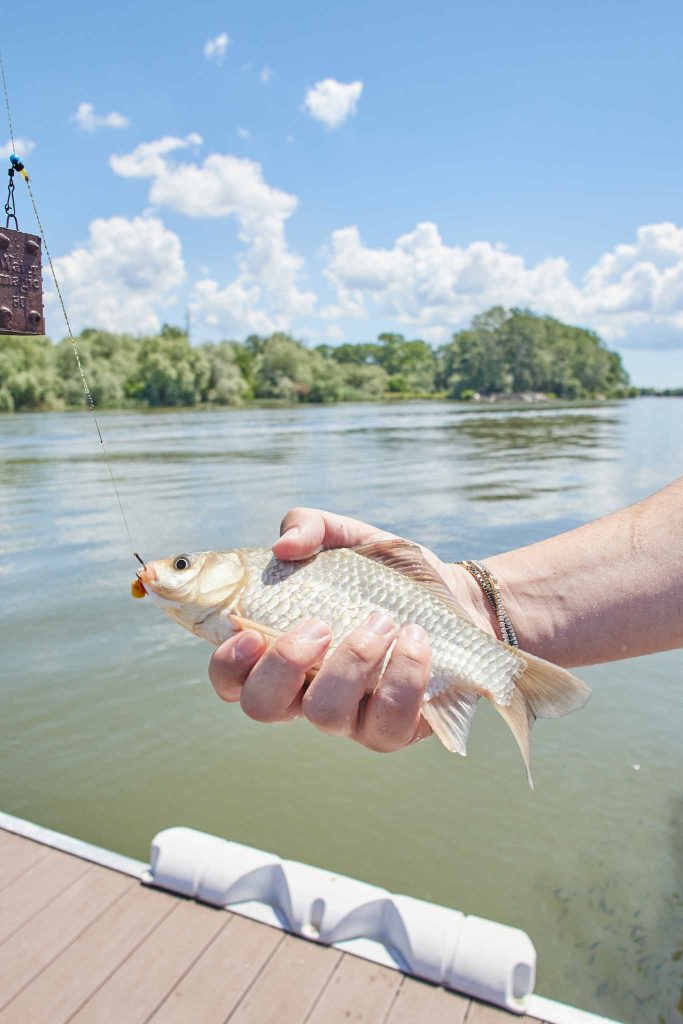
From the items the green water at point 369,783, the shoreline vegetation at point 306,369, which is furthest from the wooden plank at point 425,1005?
the shoreline vegetation at point 306,369

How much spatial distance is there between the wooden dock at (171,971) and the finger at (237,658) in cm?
195

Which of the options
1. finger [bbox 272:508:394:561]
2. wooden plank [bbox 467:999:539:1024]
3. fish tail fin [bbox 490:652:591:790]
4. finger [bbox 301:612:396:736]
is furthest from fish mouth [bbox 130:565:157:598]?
wooden plank [bbox 467:999:539:1024]

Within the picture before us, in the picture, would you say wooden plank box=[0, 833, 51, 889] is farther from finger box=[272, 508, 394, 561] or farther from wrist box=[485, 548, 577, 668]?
wrist box=[485, 548, 577, 668]

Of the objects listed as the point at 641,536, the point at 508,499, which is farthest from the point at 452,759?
the point at 508,499

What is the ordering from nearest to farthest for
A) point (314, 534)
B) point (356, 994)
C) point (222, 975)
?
point (314, 534)
point (356, 994)
point (222, 975)

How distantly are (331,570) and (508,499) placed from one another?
1974 centimetres

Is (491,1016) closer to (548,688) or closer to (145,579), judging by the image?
(548,688)

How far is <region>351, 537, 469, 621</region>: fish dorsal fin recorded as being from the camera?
9.48ft

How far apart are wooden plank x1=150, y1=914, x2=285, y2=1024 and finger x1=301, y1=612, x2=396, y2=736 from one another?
203cm

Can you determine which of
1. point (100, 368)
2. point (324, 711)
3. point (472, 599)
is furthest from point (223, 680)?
point (100, 368)

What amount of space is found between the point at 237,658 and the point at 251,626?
130mm

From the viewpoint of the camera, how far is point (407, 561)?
9.61 ft

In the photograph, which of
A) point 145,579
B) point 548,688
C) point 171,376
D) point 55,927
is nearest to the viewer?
point 548,688

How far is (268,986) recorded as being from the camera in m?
3.82
